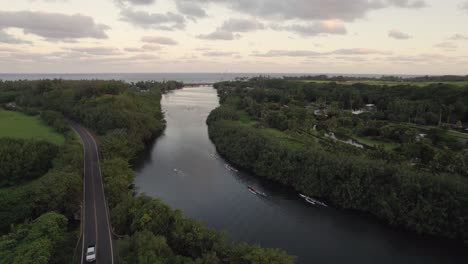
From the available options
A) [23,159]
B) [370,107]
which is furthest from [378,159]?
[370,107]

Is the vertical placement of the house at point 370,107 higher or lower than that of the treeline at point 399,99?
lower

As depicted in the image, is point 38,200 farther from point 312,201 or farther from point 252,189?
point 312,201

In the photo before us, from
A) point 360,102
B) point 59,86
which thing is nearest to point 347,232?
point 360,102

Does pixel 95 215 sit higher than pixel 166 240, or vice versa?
pixel 166 240

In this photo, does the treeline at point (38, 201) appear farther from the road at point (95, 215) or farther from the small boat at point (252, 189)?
the small boat at point (252, 189)

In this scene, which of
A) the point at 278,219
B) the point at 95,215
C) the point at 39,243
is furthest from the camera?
the point at 278,219

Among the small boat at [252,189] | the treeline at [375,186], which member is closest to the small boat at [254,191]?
the small boat at [252,189]

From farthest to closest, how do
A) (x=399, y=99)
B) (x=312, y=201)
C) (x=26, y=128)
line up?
(x=399, y=99), (x=26, y=128), (x=312, y=201)
